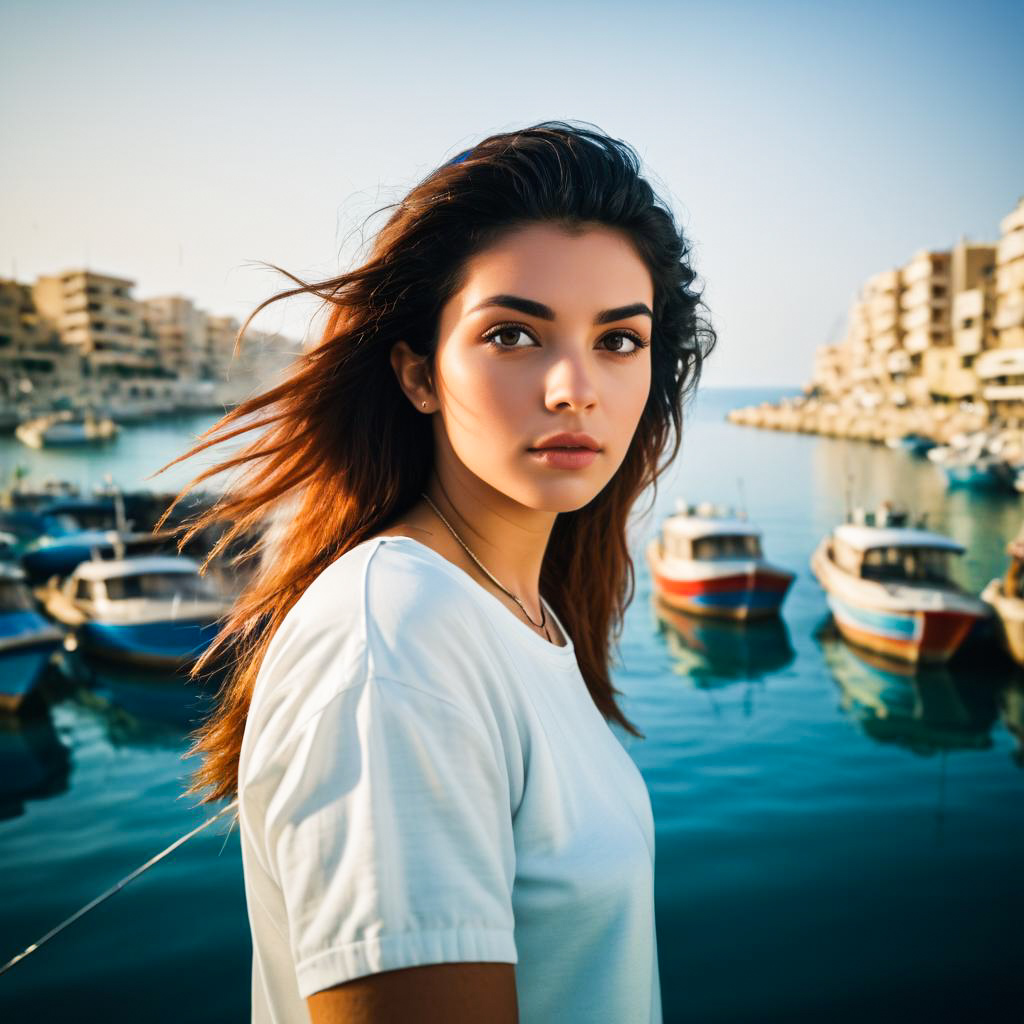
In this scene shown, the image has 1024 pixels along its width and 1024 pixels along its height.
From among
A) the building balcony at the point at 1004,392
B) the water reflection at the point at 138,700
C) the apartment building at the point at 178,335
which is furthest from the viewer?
the apartment building at the point at 178,335

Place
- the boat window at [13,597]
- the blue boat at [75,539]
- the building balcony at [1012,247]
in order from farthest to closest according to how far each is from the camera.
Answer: the building balcony at [1012,247] < the blue boat at [75,539] < the boat window at [13,597]

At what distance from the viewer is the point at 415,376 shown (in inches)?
55.6

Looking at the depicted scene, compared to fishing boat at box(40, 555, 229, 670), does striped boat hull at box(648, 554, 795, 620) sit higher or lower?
lower

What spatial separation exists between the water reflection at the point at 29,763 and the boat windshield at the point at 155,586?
7.48 ft

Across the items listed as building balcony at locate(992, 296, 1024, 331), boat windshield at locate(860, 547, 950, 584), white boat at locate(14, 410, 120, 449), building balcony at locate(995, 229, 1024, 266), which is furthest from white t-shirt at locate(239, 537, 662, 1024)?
white boat at locate(14, 410, 120, 449)

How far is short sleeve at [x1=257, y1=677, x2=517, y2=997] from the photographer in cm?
73

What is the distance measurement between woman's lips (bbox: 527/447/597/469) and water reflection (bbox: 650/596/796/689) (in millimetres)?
12782

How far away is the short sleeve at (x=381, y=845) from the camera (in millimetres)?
728

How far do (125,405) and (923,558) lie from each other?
237 feet

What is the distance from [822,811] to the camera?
9062 mm

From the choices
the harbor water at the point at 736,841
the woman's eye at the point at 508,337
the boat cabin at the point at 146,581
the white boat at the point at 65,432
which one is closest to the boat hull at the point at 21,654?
the harbor water at the point at 736,841

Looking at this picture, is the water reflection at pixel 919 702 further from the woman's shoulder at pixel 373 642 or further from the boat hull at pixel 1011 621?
the woman's shoulder at pixel 373 642

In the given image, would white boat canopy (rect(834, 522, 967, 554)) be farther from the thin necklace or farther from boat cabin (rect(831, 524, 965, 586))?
the thin necklace

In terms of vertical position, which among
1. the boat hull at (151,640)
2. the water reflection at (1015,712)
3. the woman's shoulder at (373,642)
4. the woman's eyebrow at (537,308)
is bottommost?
the water reflection at (1015,712)
